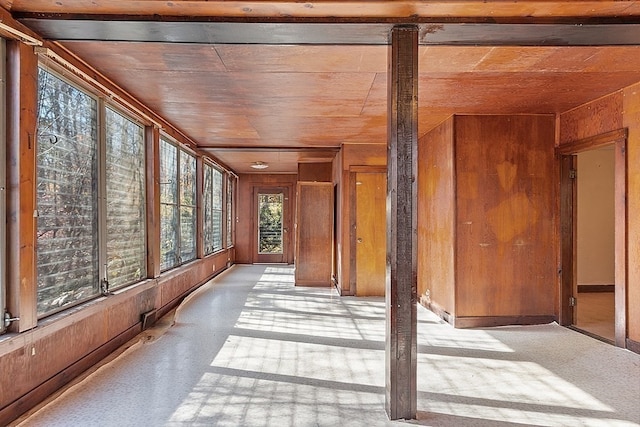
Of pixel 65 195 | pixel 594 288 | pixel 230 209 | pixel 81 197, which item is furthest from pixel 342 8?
pixel 230 209

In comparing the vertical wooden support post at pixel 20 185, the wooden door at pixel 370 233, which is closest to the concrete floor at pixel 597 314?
the wooden door at pixel 370 233

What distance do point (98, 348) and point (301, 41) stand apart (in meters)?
3.01

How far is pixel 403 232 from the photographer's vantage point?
2729 mm

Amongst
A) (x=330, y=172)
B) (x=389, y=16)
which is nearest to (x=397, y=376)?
(x=389, y=16)

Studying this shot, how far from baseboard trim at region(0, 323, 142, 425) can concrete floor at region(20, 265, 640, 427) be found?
0.29ft

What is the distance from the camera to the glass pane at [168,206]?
19.5ft

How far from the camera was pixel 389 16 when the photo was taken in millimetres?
2656

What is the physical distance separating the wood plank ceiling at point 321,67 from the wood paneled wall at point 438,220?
43cm

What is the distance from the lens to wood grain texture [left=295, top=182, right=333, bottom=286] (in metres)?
8.36

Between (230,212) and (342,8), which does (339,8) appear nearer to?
(342,8)

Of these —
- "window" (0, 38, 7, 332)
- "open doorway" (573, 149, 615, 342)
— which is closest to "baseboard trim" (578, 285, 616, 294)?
"open doorway" (573, 149, 615, 342)

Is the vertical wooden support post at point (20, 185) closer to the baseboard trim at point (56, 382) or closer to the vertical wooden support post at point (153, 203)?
the baseboard trim at point (56, 382)

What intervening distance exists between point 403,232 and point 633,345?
9.86 feet

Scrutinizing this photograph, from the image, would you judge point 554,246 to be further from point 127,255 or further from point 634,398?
point 127,255
